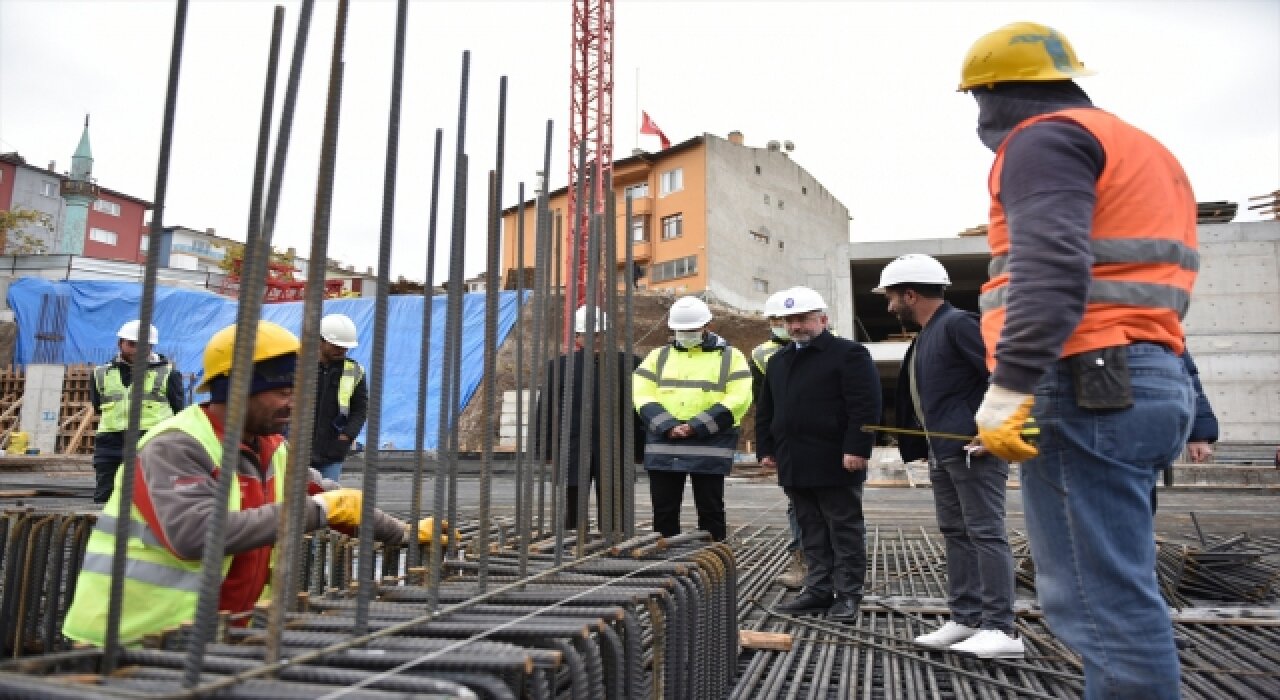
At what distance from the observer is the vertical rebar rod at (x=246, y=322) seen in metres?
1.30

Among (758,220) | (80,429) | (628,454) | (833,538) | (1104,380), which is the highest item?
(758,220)

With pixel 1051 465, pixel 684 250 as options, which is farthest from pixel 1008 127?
pixel 684 250

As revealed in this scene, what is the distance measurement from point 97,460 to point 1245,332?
86.7 ft

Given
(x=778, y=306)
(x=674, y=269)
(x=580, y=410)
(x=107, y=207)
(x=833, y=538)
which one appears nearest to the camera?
(x=833, y=538)

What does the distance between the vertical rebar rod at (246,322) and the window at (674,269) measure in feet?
112

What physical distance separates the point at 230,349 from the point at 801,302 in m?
2.95

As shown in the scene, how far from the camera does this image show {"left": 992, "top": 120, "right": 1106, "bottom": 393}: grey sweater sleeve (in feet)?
5.59

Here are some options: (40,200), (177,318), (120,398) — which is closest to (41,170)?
(40,200)

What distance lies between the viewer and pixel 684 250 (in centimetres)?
3628

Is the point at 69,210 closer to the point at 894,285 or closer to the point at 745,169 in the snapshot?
the point at 745,169

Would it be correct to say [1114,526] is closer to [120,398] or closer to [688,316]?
[688,316]

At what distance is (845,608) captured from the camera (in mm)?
3750

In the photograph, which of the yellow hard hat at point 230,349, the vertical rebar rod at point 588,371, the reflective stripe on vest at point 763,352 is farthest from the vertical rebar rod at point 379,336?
the reflective stripe on vest at point 763,352

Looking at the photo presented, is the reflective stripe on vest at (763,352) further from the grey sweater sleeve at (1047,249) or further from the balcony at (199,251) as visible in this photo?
the balcony at (199,251)
